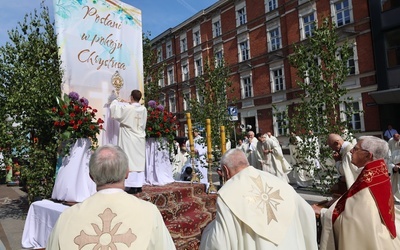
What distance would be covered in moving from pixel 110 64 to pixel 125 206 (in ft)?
18.0

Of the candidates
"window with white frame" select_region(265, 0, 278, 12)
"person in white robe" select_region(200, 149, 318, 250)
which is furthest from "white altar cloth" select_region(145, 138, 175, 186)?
"window with white frame" select_region(265, 0, 278, 12)

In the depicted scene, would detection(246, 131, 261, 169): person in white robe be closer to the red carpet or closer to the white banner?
the red carpet

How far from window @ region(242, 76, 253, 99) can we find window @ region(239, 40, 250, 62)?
1.65 meters

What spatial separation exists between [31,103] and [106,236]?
4575mm

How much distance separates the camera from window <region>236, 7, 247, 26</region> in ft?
87.4

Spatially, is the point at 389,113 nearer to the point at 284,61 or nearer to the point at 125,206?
the point at 284,61

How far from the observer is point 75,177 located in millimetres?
5211

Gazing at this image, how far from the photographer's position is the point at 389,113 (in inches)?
714

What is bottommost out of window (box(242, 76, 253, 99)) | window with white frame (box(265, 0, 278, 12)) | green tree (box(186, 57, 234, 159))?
green tree (box(186, 57, 234, 159))

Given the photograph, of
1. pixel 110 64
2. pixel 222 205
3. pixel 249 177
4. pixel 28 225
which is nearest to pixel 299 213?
pixel 249 177

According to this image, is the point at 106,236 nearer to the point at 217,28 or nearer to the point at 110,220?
the point at 110,220

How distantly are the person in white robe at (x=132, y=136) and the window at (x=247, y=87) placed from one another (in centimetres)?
2120

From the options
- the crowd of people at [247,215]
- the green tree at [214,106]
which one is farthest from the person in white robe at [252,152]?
the crowd of people at [247,215]

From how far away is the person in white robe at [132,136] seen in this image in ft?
19.3
